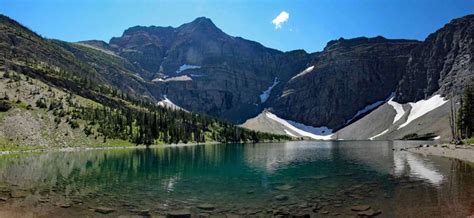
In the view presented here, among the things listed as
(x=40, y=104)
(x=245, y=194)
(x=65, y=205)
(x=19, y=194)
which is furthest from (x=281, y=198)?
(x=40, y=104)

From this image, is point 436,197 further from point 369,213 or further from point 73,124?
point 73,124

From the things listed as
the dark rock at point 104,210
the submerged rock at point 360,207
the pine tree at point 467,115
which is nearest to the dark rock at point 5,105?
the dark rock at point 104,210

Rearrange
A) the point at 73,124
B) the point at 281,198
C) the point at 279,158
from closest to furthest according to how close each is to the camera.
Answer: the point at 281,198 → the point at 279,158 → the point at 73,124

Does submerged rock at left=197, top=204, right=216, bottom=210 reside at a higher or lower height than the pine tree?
lower

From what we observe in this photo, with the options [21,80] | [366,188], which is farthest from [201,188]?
[21,80]

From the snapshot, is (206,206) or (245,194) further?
(245,194)

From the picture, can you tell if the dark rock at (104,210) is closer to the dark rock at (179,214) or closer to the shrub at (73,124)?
the dark rock at (179,214)

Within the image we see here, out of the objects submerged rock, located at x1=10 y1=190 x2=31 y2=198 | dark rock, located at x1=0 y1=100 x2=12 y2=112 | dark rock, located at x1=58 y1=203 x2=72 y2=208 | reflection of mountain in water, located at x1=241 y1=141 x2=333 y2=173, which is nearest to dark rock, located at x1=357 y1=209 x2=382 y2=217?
dark rock, located at x1=58 y1=203 x2=72 y2=208

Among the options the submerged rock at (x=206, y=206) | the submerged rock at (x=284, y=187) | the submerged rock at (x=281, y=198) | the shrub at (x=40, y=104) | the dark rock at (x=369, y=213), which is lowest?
the submerged rock at (x=206, y=206)

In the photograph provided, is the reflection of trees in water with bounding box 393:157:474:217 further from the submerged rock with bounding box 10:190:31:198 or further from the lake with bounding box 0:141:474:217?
the submerged rock with bounding box 10:190:31:198

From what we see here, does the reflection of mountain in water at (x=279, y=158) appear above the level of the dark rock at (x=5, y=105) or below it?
below

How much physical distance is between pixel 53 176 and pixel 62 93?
5930 inches

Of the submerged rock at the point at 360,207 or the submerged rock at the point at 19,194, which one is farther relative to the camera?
the submerged rock at the point at 19,194

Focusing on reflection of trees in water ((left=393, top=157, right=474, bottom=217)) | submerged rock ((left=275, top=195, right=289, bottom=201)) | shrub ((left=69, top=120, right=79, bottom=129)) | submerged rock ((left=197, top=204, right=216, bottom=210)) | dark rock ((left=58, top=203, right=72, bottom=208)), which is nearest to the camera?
reflection of trees in water ((left=393, top=157, right=474, bottom=217))
